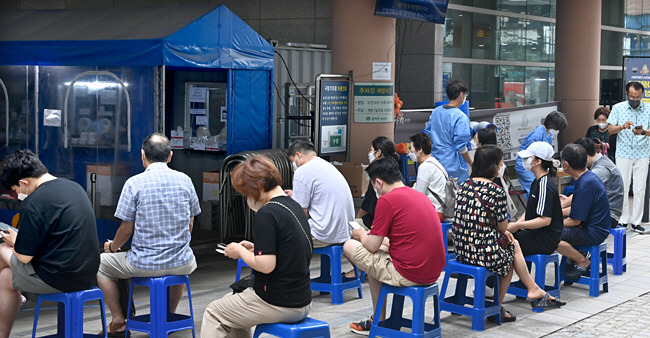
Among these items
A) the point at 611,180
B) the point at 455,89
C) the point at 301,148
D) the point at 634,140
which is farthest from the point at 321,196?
the point at 634,140

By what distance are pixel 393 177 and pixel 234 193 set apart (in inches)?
152

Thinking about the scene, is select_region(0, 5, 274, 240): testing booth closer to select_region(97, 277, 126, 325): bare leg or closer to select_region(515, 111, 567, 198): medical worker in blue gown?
select_region(97, 277, 126, 325): bare leg

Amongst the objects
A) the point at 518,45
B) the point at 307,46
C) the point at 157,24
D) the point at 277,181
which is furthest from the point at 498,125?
the point at 277,181

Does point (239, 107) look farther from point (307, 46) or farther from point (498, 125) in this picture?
point (498, 125)

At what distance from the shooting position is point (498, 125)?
13.5 meters

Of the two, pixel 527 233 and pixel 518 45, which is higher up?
pixel 518 45

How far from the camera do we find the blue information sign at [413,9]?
1102 centimetres

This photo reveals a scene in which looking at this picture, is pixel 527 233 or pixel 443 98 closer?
pixel 527 233

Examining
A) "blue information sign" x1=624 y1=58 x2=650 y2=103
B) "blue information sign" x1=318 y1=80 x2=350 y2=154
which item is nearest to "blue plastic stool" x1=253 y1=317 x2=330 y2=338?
"blue information sign" x1=318 y1=80 x2=350 y2=154

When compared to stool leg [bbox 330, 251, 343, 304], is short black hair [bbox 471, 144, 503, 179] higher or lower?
higher

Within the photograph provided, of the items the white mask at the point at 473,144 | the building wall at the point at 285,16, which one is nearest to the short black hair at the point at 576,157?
the white mask at the point at 473,144

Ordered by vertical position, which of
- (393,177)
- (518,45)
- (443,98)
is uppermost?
(518,45)

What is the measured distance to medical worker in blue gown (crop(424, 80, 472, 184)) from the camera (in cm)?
1002

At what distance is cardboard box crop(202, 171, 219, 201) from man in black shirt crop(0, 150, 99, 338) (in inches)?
228
